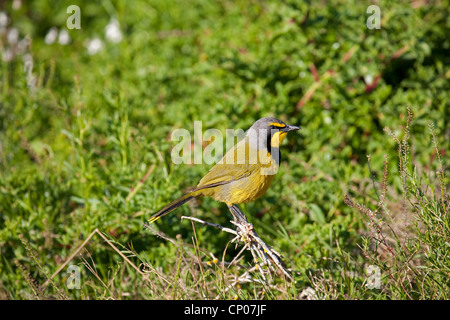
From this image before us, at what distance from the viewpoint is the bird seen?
8.45 ft

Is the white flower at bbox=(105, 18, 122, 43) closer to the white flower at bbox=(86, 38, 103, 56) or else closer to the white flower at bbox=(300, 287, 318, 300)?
the white flower at bbox=(86, 38, 103, 56)

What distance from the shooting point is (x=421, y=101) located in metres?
3.79

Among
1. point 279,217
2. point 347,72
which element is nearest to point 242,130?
point 279,217

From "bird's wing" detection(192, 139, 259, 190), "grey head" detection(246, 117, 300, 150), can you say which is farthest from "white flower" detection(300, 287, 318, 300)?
"grey head" detection(246, 117, 300, 150)

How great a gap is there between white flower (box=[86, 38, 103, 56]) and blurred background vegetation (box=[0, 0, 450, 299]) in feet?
2.09

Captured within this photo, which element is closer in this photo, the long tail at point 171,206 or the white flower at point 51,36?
the long tail at point 171,206

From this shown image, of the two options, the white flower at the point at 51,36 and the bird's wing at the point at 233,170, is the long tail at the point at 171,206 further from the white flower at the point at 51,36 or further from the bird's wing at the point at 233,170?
the white flower at the point at 51,36

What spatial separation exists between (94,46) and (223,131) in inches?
123

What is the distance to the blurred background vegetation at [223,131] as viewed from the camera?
2.79 m

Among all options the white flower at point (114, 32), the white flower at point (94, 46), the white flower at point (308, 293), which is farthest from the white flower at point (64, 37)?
the white flower at point (308, 293)

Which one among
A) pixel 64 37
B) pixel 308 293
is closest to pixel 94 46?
pixel 64 37

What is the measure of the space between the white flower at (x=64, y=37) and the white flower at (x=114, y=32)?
0.60 meters

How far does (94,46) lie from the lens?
20.2ft
